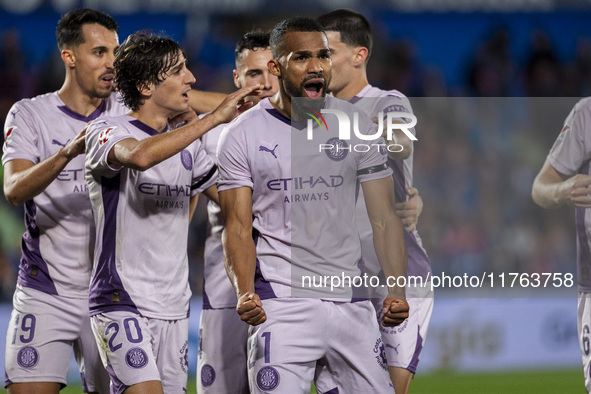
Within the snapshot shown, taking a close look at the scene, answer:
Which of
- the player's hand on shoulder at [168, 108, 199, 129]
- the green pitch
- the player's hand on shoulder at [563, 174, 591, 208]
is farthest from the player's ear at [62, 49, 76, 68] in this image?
the green pitch

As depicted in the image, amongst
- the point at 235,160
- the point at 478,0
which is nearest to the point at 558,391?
the point at 235,160

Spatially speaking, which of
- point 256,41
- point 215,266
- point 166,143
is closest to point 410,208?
point 215,266

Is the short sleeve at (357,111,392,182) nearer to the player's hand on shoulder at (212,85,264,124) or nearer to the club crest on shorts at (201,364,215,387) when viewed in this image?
the player's hand on shoulder at (212,85,264,124)

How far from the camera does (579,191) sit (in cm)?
432

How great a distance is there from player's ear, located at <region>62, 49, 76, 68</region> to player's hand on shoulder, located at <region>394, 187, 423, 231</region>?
199cm

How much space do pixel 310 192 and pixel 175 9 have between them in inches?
287

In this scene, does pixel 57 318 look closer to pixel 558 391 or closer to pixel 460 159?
pixel 460 159

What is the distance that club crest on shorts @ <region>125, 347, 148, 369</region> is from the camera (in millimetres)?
3938

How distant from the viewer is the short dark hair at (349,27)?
532cm

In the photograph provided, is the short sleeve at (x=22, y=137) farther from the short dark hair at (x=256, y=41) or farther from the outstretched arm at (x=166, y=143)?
the short dark hair at (x=256, y=41)

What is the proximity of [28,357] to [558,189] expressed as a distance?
2869 mm

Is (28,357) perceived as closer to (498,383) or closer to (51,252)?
(51,252)

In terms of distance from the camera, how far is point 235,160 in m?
3.93

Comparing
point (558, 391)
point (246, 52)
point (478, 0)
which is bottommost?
point (558, 391)
